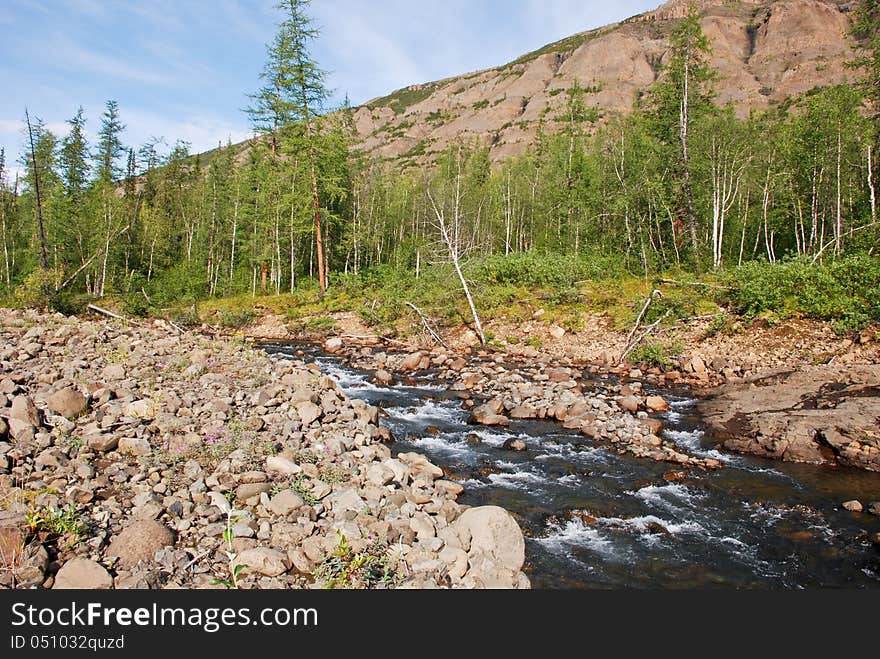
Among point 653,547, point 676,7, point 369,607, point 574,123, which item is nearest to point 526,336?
point 653,547

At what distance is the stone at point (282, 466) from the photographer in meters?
6.41

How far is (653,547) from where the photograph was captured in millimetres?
6676

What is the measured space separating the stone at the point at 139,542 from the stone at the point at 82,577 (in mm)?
265

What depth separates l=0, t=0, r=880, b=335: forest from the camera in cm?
2391

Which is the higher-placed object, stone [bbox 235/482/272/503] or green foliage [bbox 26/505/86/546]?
green foliage [bbox 26/505/86/546]

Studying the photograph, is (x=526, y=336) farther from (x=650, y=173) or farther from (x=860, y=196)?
(x=860, y=196)

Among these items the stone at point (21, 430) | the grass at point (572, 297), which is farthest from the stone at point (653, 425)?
the stone at point (21, 430)

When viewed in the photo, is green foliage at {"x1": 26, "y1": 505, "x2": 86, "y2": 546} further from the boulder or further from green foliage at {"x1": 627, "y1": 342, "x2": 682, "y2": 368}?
green foliage at {"x1": 627, "y1": 342, "x2": 682, "y2": 368}

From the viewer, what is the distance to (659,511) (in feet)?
25.4

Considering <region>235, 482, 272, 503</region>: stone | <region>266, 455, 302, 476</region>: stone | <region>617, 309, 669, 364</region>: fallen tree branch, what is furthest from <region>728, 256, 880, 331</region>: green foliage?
<region>235, 482, 272, 503</region>: stone

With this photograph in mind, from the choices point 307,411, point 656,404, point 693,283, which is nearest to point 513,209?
point 693,283

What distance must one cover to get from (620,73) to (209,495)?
175301mm

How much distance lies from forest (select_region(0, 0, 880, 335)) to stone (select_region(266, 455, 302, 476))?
15.6 meters

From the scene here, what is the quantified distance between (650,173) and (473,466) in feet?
87.6
